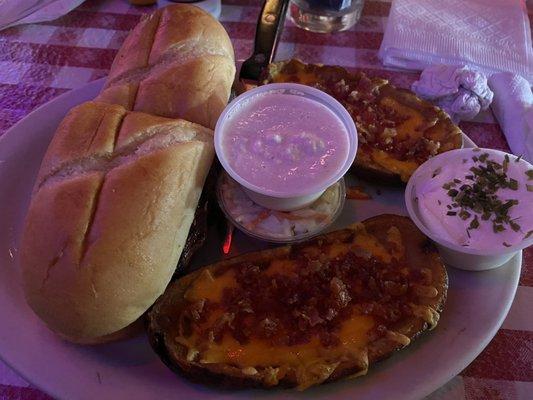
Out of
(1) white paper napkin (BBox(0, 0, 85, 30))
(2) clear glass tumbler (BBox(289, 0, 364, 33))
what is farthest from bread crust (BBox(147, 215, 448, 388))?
(1) white paper napkin (BBox(0, 0, 85, 30))

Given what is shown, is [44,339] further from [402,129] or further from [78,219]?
[402,129]

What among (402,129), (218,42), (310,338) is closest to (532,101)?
(402,129)

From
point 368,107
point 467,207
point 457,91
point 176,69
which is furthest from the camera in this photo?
point 457,91

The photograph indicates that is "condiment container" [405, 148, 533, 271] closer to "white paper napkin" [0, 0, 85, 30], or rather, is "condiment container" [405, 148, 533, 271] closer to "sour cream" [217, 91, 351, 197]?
"sour cream" [217, 91, 351, 197]

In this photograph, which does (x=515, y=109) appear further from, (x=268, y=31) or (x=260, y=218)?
(x=260, y=218)

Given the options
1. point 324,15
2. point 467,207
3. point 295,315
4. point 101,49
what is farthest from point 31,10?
point 467,207

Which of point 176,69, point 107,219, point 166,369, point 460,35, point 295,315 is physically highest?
point 176,69

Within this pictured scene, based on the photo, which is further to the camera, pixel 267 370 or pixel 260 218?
pixel 260 218
